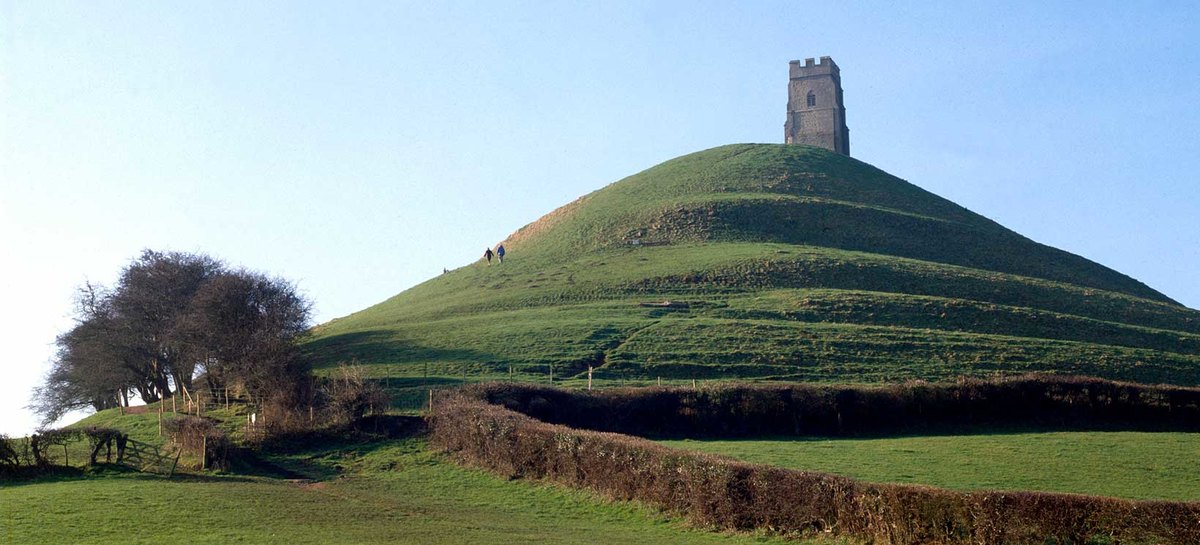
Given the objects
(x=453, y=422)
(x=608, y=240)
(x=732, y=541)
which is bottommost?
(x=732, y=541)

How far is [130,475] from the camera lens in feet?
106

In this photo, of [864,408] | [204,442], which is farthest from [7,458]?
[864,408]

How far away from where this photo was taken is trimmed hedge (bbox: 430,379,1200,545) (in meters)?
19.5

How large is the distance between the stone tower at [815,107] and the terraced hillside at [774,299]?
75.4 feet

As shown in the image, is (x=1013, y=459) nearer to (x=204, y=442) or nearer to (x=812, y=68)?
(x=204, y=442)

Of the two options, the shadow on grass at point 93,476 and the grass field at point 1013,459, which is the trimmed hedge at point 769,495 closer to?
the grass field at point 1013,459

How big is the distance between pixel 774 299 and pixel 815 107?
72.8 m

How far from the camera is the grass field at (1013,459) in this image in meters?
29.2

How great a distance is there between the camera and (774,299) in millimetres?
66500

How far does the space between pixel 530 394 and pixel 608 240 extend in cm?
4606

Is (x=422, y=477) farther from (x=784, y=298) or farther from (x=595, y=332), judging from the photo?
(x=784, y=298)

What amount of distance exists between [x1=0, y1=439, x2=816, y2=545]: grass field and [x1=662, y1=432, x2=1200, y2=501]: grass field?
683 cm

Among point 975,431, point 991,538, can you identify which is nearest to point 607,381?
point 975,431

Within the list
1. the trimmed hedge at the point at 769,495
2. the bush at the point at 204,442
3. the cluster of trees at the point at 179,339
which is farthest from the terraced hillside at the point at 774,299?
the bush at the point at 204,442
